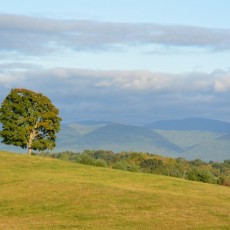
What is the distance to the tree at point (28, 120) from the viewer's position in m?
96.8

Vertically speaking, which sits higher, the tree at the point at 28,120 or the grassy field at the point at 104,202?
the tree at the point at 28,120

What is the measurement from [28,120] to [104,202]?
46.3m

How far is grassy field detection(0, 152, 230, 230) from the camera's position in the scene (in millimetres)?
44803

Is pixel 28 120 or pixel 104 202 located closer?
pixel 104 202

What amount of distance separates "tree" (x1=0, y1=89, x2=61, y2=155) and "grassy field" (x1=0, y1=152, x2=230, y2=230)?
2175 cm

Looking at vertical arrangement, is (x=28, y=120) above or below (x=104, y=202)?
above

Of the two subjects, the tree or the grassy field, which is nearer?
the grassy field

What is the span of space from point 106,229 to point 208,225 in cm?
692

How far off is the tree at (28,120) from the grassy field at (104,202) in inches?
856

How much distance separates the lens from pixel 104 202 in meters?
52.5

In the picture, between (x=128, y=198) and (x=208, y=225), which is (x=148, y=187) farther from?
(x=208, y=225)

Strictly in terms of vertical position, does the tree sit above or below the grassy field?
above

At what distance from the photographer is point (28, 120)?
318ft

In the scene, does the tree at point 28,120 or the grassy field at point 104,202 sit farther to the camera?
the tree at point 28,120
